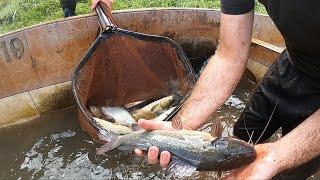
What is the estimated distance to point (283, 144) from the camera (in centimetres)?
262

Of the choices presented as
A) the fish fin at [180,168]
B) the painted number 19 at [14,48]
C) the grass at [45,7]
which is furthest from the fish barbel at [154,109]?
the grass at [45,7]

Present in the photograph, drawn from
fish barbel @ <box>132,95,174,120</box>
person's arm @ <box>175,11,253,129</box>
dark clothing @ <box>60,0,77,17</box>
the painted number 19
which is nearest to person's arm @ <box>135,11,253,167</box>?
person's arm @ <box>175,11,253,129</box>

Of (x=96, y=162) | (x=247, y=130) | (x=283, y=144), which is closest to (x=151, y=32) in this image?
(x=96, y=162)

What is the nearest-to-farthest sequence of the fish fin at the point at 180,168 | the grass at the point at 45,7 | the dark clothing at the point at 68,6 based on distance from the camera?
1. the fish fin at the point at 180,168
2. the dark clothing at the point at 68,6
3. the grass at the point at 45,7

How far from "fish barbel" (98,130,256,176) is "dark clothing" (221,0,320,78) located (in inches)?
32.6

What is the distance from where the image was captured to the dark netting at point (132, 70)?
482 cm

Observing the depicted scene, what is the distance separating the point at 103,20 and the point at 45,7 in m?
2.68

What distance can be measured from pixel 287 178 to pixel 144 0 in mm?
4779

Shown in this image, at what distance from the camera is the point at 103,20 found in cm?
495

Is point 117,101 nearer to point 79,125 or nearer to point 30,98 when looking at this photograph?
point 79,125

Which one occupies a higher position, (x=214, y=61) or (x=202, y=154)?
(x=214, y=61)

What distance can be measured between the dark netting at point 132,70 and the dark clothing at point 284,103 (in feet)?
4.30

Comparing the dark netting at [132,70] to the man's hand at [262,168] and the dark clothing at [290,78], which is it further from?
the man's hand at [262,168]

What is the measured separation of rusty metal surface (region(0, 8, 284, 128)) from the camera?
495 centimetres
